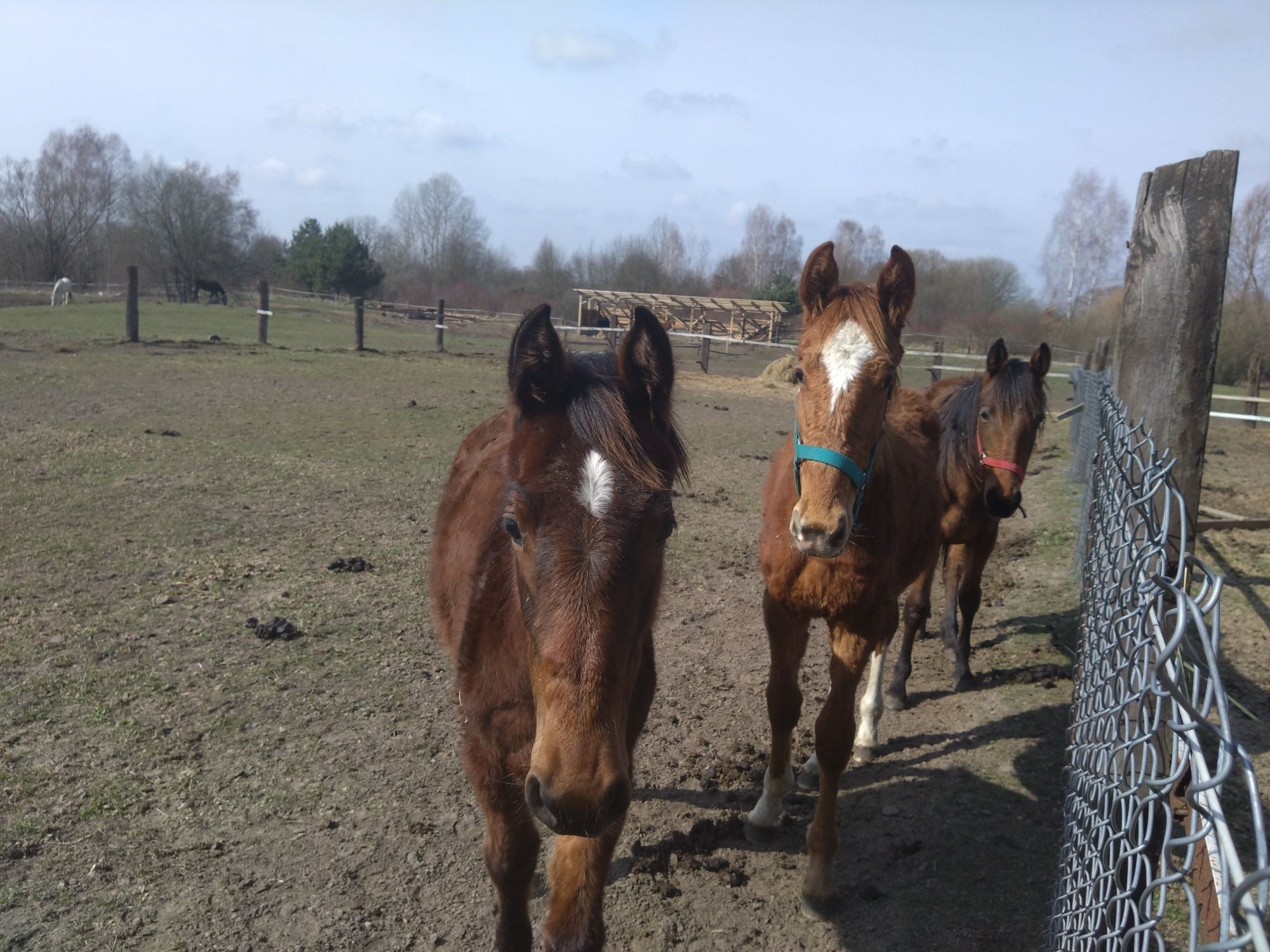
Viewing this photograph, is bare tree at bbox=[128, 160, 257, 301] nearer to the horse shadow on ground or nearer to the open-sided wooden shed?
the open-sided wooden shed

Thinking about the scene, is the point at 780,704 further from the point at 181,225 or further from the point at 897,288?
the point at 181,225

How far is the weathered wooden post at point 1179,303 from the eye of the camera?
304cm

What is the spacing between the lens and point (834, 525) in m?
2.94

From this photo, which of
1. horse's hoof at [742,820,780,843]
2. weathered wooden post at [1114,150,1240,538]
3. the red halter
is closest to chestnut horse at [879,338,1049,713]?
the red halter

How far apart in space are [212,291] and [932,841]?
52073mm

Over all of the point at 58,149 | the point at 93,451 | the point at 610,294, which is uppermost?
the point at 58,149

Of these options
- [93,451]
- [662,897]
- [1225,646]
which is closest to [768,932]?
[662,897]

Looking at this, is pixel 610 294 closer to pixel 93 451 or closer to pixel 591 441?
pixel 93 451

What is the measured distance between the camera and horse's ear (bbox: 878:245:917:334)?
346cm

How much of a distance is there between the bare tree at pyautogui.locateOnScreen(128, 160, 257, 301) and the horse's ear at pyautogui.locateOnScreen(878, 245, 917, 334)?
57.1 m

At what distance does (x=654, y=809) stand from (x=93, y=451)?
8185mm

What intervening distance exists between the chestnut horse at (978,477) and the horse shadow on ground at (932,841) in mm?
924

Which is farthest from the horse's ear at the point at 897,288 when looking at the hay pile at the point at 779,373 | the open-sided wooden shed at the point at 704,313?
the open-sided wooden shed at the point at 704,313

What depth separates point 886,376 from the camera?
3344 mm
